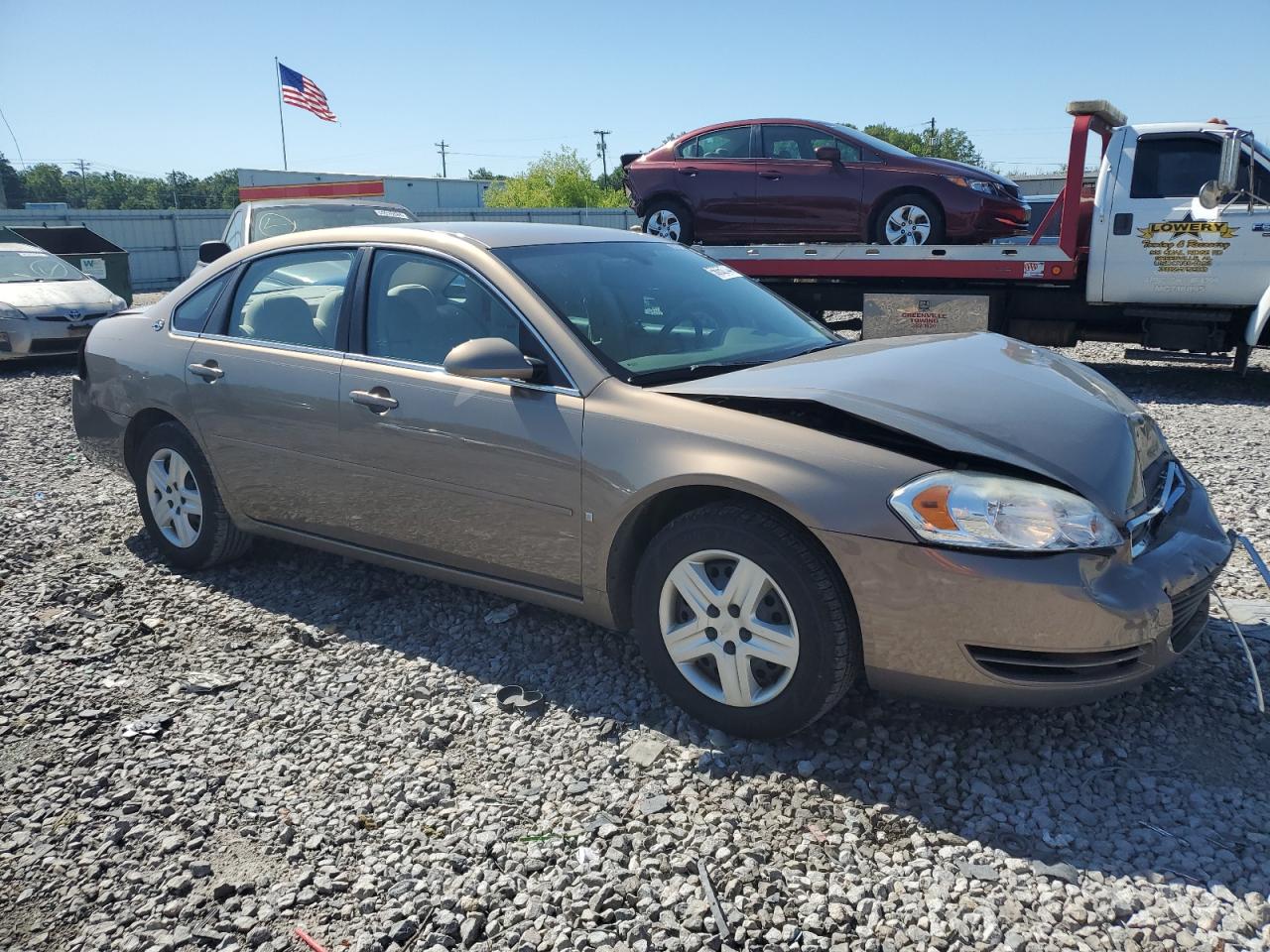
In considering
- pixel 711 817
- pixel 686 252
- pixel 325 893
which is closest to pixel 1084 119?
pixel 686 252

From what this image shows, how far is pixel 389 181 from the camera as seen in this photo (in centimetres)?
4853

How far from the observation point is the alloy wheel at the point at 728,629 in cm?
296

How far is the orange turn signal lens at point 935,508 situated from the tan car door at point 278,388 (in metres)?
2.32

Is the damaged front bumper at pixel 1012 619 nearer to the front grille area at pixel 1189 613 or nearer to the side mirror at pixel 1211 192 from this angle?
the front grille area at pixel 1189 613

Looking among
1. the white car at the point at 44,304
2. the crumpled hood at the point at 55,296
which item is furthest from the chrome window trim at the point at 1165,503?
the crumpled hood at the point at 55,296

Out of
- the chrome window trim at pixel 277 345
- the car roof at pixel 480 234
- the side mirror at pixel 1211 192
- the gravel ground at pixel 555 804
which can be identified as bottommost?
the gravel ground at pixel 555 804

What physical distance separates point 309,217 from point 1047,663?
984 cm

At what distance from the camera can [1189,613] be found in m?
2.94

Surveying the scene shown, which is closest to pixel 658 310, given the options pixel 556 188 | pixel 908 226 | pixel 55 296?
pixel 908 226

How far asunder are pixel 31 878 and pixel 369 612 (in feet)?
5.79

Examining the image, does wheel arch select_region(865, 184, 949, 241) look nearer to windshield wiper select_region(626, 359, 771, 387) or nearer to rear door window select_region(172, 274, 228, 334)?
windshield wiper select_region(626, 359, 771, 387)

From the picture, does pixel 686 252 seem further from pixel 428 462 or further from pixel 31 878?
pixel 31 878

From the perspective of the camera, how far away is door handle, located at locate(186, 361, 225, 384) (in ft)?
14.4

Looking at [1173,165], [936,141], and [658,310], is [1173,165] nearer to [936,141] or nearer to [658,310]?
[658,310]
